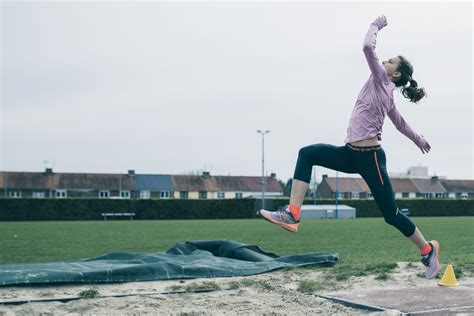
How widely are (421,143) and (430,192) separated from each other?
104 meters

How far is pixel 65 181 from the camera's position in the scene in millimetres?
90875

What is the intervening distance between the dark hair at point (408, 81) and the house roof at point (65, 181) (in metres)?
87.1

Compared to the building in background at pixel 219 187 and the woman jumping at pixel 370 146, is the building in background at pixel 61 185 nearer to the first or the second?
the building in background at pixel 219 187

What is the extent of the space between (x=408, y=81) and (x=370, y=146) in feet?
3.13

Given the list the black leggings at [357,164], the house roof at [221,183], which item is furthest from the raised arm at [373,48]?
the house roof at [221,183]

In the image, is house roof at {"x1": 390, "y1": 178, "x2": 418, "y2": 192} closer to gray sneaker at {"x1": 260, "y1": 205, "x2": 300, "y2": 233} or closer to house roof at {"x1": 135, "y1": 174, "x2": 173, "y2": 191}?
house roof at {"x1": 135, "y1": 174, "x2": 173, "y2": 191}

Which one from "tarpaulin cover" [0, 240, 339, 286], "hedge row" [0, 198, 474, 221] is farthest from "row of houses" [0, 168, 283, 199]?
"tarpaulin cover" [0, 240, 339, 286]

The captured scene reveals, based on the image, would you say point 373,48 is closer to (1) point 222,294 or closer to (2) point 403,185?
(1) point 222,294

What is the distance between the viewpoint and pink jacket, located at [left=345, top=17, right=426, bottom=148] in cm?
655

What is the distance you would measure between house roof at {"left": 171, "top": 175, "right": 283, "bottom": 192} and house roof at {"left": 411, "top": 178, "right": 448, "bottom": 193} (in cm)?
2476

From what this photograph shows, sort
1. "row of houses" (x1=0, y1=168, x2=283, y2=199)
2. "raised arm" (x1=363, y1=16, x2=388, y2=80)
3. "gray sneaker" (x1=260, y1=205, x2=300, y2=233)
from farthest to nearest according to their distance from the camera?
"row of houses" (x1=0, y1=168, x2=283, y2=199)
"gray sneaker" (x1=260, y1=205, x2=300, y2=233)
"raised arm" (x1=363, y1=16, x2=388, y2=80)

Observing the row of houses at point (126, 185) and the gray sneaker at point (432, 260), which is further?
the row of houses at point (126, 185)

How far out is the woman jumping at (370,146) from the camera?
6617 millimetres

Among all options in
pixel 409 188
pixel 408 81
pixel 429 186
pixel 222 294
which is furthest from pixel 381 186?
pixel 429 186
